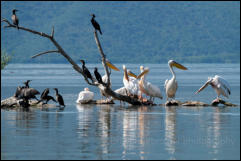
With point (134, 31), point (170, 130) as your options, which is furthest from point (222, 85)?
point (134, 31)

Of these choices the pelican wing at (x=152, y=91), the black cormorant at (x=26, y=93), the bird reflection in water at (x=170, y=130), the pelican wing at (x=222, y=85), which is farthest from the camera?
the pelican wing at (x=152, y=91)

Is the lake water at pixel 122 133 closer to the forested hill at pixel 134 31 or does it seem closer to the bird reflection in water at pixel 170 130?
the bird reflection in water at pixel 170 130

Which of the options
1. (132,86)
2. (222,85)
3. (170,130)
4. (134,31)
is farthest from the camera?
(134,31)

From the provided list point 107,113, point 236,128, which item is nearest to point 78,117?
point 107,113

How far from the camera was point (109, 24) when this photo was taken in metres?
166

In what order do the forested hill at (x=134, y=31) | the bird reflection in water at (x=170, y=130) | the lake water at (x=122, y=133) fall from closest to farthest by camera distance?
the lake water at (x=122, y=133) → the bird reflection in water at (x=170, y=130) → the forested hill at (x=134, y=31)

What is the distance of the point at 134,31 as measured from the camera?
164 meters

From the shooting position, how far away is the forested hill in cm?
15062

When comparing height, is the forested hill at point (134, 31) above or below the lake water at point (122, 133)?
above

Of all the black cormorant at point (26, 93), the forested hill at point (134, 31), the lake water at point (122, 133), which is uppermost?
the forested hill at point (134, 31)

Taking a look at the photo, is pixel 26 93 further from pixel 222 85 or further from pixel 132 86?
pixel 222 85

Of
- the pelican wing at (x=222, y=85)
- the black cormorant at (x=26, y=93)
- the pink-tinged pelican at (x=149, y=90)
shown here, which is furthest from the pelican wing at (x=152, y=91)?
the black cormorant at (x=26, y=93)

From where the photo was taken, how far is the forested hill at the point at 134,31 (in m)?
151

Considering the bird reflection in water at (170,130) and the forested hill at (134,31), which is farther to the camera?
the forested hill at (134,31)
